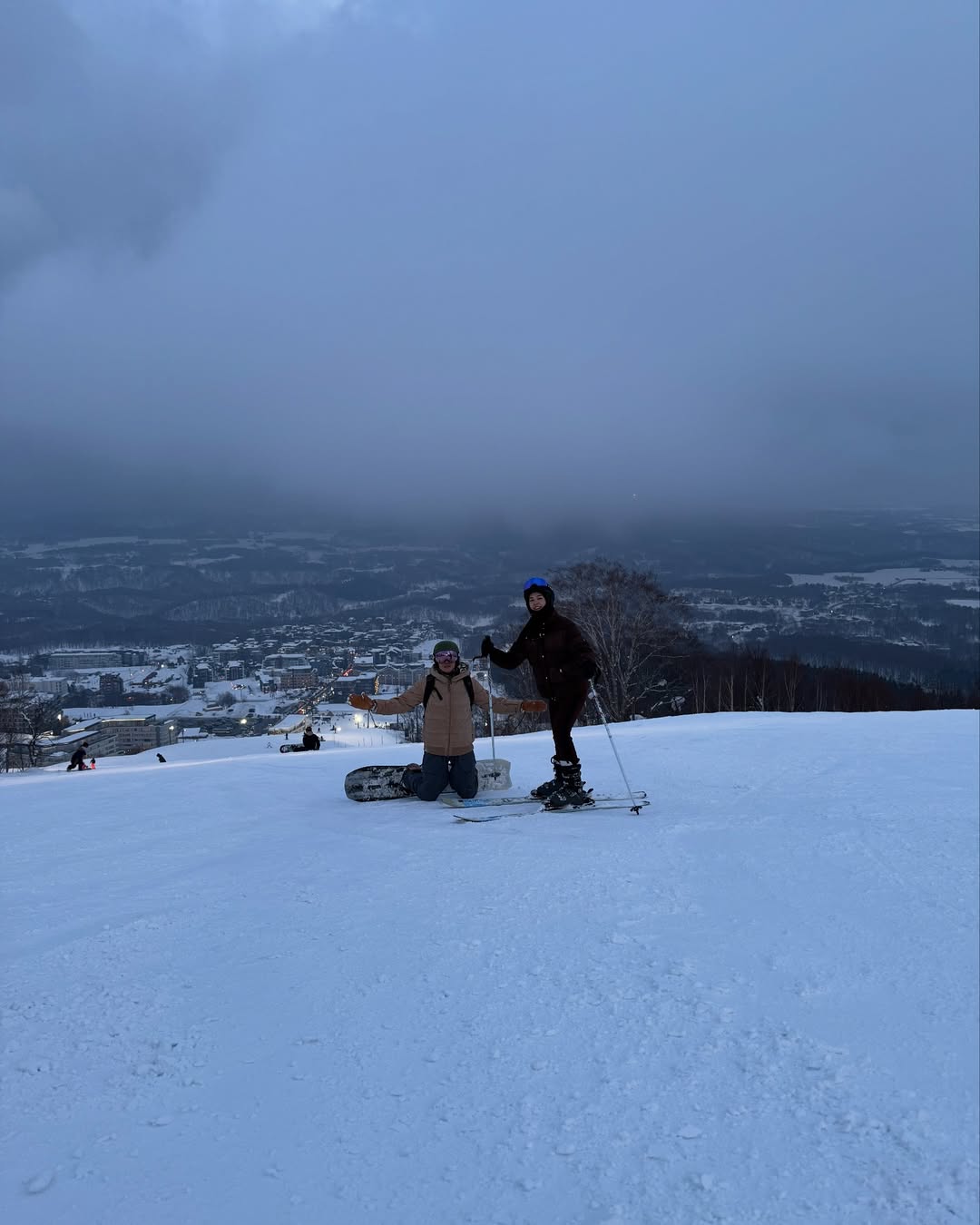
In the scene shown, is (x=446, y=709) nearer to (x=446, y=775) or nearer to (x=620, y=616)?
(x=446, y=775)

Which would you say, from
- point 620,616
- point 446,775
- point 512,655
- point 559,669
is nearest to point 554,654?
point 559,669

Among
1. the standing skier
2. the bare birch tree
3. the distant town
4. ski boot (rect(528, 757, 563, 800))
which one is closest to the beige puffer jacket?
the standing skier

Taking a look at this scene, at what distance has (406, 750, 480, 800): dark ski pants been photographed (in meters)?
6.66

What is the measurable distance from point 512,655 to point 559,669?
1.65 feet

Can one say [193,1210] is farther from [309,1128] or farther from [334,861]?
[334,861]

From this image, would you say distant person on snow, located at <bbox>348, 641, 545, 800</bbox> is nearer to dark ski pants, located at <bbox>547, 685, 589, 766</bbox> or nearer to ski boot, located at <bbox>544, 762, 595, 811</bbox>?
dark ski pants, located at <bbox>547, 685, 589, 766</bbox>

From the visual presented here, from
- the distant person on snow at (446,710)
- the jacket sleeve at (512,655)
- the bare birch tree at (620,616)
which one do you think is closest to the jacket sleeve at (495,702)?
the distant person on snow at (446,710)

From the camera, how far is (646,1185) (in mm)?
1991

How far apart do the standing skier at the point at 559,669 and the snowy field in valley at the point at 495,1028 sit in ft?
3.21

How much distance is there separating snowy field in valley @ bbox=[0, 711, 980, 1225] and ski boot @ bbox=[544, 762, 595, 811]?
842 millimetres

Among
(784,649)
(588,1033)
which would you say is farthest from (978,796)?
(784,649)

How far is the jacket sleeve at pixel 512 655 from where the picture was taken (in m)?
6.48

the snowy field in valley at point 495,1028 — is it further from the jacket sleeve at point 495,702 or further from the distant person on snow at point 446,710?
the jacket sleeve at point 495,702

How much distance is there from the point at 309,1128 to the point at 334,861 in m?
2.54
